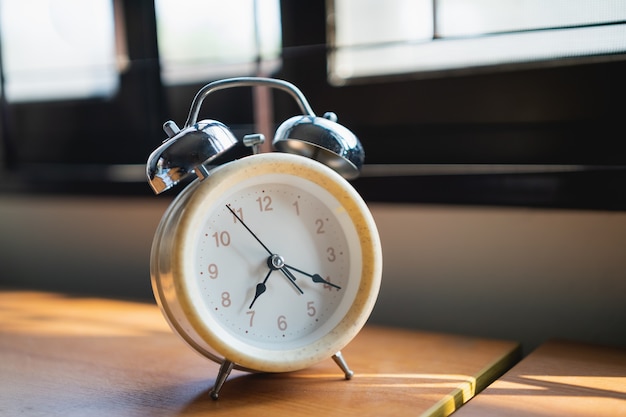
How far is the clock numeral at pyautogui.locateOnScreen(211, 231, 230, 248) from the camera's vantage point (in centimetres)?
108

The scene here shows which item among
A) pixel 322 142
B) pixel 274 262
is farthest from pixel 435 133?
pixel 274 262

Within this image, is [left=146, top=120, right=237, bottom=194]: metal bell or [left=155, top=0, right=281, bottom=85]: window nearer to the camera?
[left=146, top=120, right=237, bottom=194]: metal bell

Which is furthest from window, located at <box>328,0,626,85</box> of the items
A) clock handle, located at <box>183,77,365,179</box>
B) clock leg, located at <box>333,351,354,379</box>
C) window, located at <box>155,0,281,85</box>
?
clock leg, located at <box>333,351,354,379</box>

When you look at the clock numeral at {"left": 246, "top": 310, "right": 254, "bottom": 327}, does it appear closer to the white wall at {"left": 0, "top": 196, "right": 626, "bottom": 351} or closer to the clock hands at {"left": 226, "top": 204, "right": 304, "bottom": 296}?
the clock hands at {"left": 226, "top": 204, "right": 304, "bottom": 296}

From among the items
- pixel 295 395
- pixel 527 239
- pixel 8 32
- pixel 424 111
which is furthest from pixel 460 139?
pixel 8 32

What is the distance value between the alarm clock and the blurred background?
44 centimetres

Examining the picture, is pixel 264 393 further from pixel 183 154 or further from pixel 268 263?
Answer: pixel 183 154

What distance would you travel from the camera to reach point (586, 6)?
1384 mm

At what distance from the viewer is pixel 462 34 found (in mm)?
1529

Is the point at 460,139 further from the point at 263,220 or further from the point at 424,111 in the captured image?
the point at 263,220

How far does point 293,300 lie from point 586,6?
785 millimetres

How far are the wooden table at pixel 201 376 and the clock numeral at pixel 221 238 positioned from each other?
0.22 metres

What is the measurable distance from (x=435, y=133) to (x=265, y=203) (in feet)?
1.99

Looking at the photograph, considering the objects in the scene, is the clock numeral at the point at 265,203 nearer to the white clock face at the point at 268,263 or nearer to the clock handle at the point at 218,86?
the white clock face at the point at 268,263
